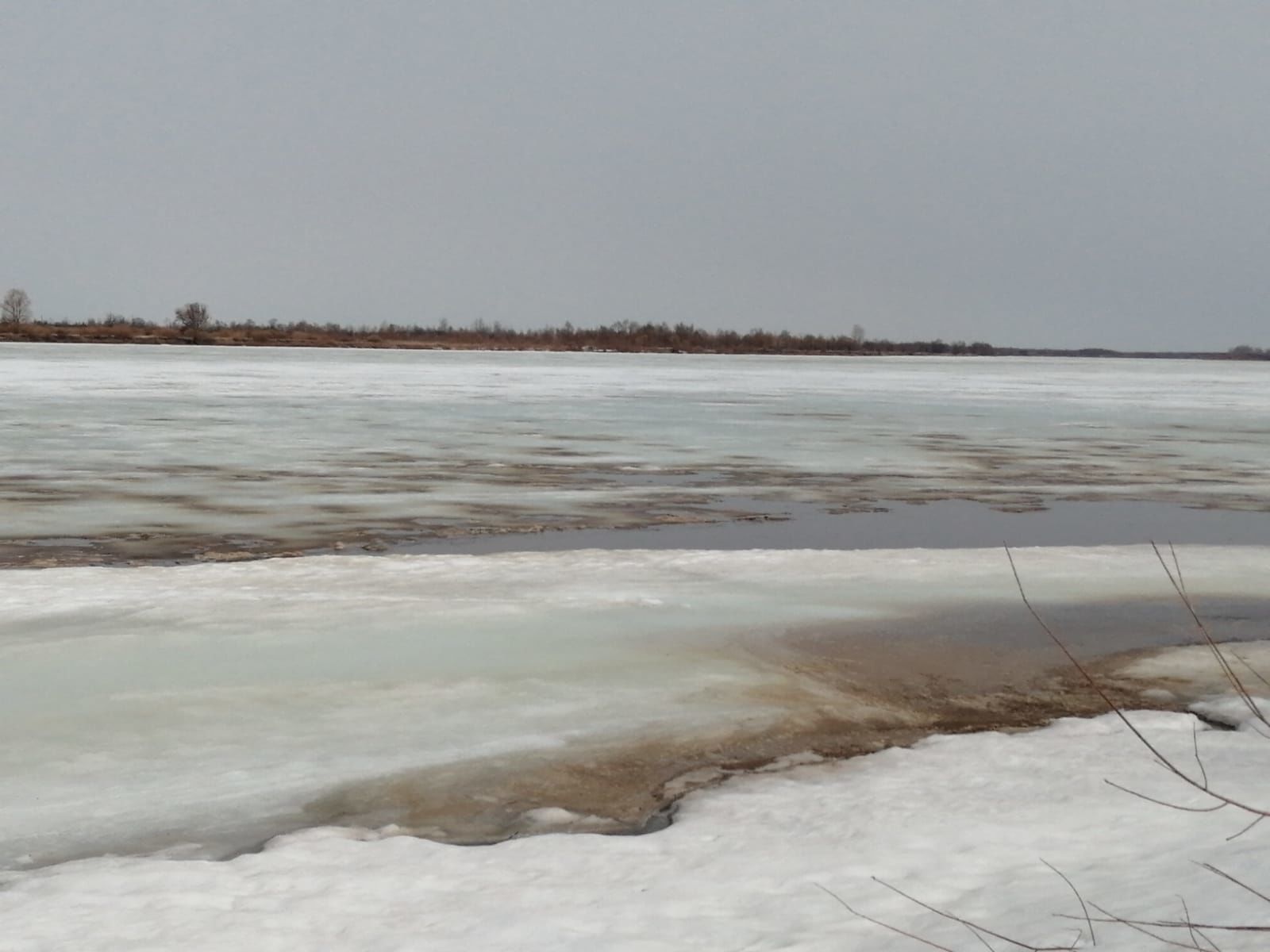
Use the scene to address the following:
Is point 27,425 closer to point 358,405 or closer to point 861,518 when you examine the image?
point 358,405

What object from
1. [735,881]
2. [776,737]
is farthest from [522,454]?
[735,881]

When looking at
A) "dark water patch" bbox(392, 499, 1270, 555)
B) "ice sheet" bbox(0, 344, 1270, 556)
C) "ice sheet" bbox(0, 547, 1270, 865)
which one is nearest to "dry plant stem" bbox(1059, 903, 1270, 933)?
"ice sheet" bbox(0, 547, 1270, 865)

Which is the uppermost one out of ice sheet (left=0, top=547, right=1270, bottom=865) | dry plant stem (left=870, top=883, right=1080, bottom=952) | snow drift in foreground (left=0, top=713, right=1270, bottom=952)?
dry plant stem (left=870, top=883, right=1080, bottom=952)

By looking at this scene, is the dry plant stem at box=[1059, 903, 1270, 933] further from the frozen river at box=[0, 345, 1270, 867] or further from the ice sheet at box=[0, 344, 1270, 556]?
the ice sheet at box=[0, 344, 1270, 556]

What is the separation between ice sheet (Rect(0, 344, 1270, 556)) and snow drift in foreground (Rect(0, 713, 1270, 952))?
4.97 m

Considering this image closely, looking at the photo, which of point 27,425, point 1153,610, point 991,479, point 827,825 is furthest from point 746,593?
point 27,425

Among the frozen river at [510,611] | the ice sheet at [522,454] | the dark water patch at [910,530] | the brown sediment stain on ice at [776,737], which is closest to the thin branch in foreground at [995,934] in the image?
the brown sediment stain on ice at [776,737]

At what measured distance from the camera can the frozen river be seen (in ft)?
12.9

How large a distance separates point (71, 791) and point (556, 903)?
1559 millimetres

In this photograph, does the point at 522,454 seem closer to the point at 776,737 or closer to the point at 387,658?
Answer: the point at 387,658

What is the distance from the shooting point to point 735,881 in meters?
3.13

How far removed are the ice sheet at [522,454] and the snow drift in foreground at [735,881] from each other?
497 cm

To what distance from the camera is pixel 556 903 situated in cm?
298

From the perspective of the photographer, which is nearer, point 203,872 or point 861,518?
point 203,872
